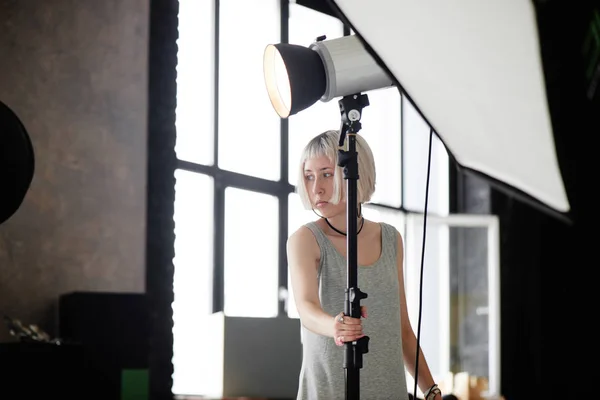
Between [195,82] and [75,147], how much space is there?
0.93m

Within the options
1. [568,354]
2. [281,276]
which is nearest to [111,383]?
[281,276]

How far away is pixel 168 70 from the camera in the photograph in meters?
3.28

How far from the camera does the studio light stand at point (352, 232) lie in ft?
3.76

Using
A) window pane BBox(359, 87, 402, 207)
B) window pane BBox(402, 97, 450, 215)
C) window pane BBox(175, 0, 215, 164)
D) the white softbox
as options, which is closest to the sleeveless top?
the white softbox

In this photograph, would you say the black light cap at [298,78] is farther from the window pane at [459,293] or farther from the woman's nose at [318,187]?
the window pane at [459,293]

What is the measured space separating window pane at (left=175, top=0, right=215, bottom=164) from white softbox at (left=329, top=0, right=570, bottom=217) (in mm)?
2855

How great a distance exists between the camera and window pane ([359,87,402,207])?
17.4ft

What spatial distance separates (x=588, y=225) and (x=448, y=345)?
5408 mm

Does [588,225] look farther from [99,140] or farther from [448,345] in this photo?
[448,345]

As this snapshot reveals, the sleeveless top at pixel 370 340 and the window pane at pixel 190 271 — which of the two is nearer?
the sleeveless top at pixel 370 340

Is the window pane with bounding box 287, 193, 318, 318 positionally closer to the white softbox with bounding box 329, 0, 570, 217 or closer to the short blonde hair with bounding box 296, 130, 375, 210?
the short blonde hair with bounding box 296, 130, 375, 210

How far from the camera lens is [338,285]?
1.35m

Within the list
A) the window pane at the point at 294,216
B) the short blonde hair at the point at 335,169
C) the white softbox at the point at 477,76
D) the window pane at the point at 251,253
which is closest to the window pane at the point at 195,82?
the window pane at the point at 251,253

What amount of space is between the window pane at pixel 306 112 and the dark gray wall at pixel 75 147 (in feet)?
4.00
